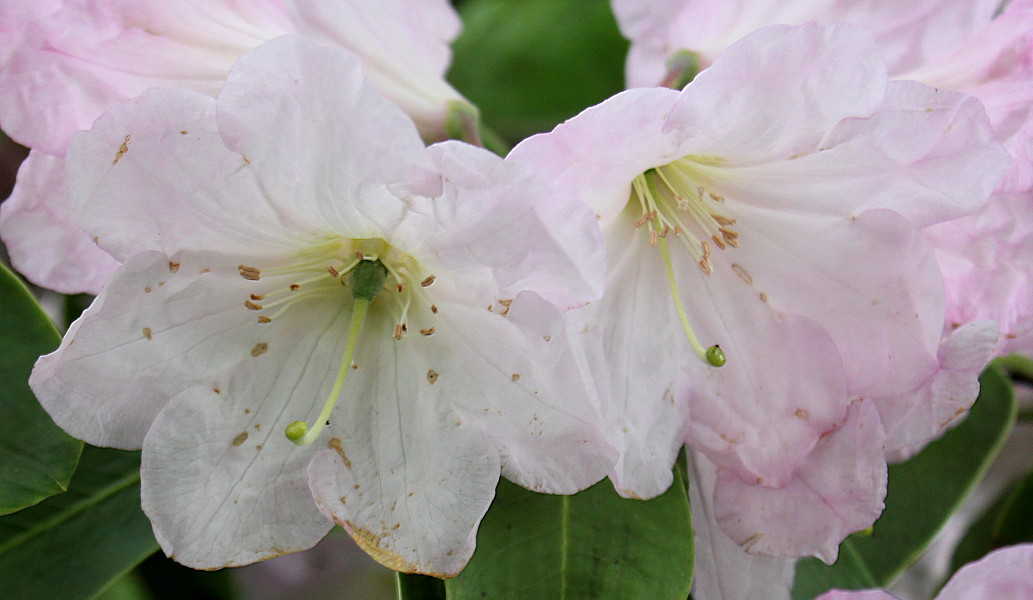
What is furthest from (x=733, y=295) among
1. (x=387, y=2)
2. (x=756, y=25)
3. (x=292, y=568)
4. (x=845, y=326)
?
(x=292, y=568)

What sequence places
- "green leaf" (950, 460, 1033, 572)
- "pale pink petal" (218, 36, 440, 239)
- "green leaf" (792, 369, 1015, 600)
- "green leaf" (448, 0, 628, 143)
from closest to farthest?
"pale pink petal" (218, 36, 440, 239), "green leaf" (792, 369, 1015, 600), "green leaf" (950, 460, 1033, 572), "green leaf" (448, 0, 628, 143)

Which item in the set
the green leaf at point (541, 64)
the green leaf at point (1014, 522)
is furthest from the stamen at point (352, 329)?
the green leaf at point (1014, 522)

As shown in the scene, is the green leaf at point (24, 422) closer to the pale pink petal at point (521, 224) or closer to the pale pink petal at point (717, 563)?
the pale pink petal at point (521, 224)

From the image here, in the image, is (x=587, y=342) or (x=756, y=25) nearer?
(x=587, y=342)

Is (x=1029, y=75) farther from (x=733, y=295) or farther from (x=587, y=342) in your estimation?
(x=587, y=342)

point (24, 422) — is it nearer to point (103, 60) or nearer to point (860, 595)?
point (103, 60)

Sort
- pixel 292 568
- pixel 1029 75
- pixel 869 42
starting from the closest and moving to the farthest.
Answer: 1. pixel 869 42
2. pixel 1029 75
3. pixel 292 568

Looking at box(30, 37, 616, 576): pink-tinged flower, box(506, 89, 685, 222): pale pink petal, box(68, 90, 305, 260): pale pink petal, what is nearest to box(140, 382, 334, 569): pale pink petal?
box(30, 37, 616, 576): pink-tinged flower

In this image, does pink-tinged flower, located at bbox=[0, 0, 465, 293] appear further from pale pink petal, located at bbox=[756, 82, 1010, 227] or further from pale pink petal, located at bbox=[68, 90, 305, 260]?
pale pink petal, located at bbox=[756, 82, 1010, 227]
